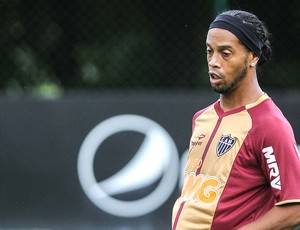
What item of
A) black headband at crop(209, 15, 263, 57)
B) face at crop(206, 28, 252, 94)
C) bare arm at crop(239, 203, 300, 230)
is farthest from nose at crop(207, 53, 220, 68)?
bare arm at crop(239, 203, 300, 230)

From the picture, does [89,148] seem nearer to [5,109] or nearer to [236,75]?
[5,109]

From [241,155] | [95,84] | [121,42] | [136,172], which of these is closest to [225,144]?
[241,155]

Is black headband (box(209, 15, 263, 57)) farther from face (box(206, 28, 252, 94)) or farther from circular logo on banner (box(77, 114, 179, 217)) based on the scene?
circular logo on banner (box(77, 114, 179, 217))

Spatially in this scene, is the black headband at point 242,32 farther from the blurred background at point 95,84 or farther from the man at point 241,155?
the blurred background at point 95,84

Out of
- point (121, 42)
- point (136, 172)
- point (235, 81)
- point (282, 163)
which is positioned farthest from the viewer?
point (121, 42)

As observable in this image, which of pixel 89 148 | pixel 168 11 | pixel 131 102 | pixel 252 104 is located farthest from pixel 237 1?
pixel 252 104

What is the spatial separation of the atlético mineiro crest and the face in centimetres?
20

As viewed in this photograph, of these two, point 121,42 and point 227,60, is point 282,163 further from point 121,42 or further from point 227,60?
point 121,42

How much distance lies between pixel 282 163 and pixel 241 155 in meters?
0.20

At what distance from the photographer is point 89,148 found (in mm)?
7484

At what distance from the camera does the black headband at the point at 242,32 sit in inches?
131

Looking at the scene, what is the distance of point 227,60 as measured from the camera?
3.34m

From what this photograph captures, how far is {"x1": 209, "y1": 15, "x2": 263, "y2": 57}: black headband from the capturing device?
333 cm

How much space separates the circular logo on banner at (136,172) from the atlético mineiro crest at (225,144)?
4.03 metres
